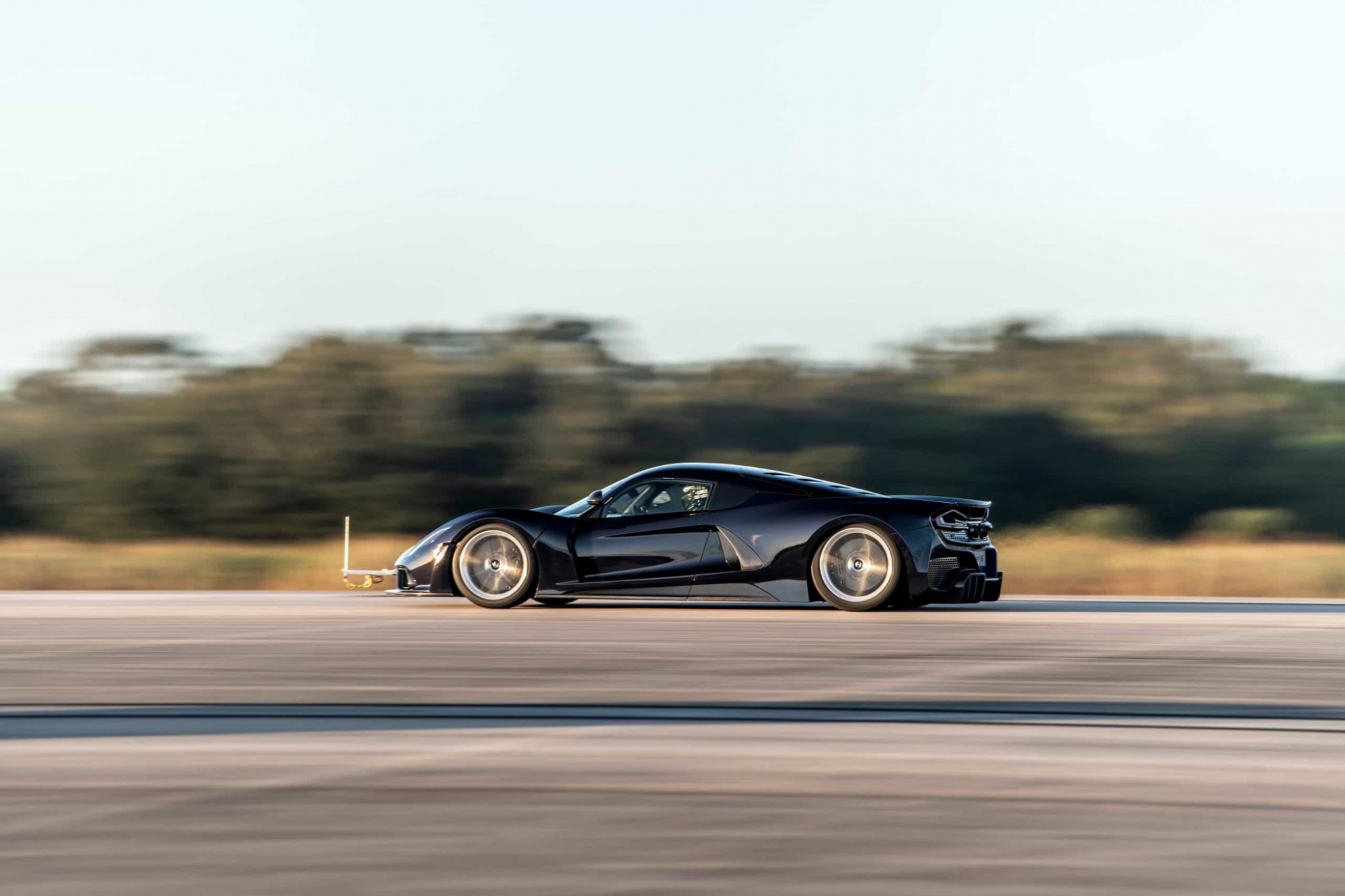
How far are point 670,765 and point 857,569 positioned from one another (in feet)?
24.7

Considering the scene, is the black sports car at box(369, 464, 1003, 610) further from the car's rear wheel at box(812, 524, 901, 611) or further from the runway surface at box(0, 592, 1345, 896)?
the runway surface at box(0, 592, 1345, 896)

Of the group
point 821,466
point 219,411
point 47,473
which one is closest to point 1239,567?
point 821,466

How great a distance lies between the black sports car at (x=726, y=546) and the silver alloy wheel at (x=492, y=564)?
0.04 feet

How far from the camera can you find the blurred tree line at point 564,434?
36.2 metres

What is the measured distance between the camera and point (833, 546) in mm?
12805

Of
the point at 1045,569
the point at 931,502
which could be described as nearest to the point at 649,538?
the point at 931,502

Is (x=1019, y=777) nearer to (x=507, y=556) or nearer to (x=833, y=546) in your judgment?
(x=833, y=546)

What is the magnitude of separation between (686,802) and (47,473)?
36.5 m

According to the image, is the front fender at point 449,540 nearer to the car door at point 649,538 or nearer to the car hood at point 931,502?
the car door at point 649,538

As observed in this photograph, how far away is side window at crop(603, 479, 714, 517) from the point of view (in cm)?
1312

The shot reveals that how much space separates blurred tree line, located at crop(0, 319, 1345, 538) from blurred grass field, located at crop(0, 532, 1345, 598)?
10.1 meters

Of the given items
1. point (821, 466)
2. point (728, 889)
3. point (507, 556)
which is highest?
point (821, 466)

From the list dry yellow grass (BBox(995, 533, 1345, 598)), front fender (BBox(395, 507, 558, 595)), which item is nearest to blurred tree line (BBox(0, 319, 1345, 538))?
dry yellow grass (BBox(995, 533, 1345, 598))

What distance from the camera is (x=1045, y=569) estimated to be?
21.0m
